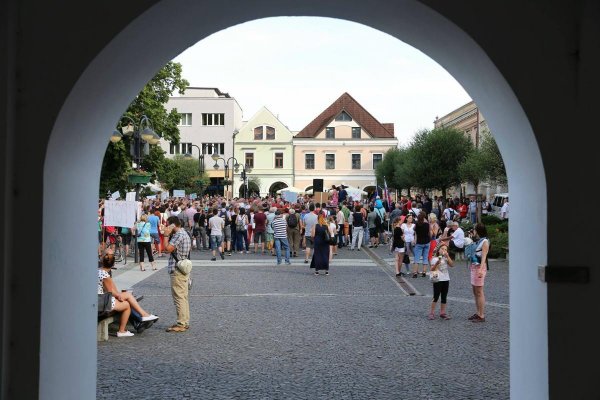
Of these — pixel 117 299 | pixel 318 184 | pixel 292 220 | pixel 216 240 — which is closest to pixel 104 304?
pixel 117 299

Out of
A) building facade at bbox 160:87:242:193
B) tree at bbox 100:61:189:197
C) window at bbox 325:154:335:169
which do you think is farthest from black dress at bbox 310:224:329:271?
building facade at bbox 160:87:242:193

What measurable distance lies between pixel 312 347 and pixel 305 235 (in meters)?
15.8

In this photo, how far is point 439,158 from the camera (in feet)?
177

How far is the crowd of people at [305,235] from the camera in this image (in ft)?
43.1

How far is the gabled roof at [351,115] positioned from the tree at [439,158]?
25062 millimetres

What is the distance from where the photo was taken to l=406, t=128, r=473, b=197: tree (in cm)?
5375

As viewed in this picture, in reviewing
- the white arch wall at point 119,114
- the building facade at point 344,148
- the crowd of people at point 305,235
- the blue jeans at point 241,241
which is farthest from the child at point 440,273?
the building facade at point 344,148

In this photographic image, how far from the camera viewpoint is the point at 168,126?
151 feet

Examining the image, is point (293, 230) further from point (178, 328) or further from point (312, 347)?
point (312, 347)
